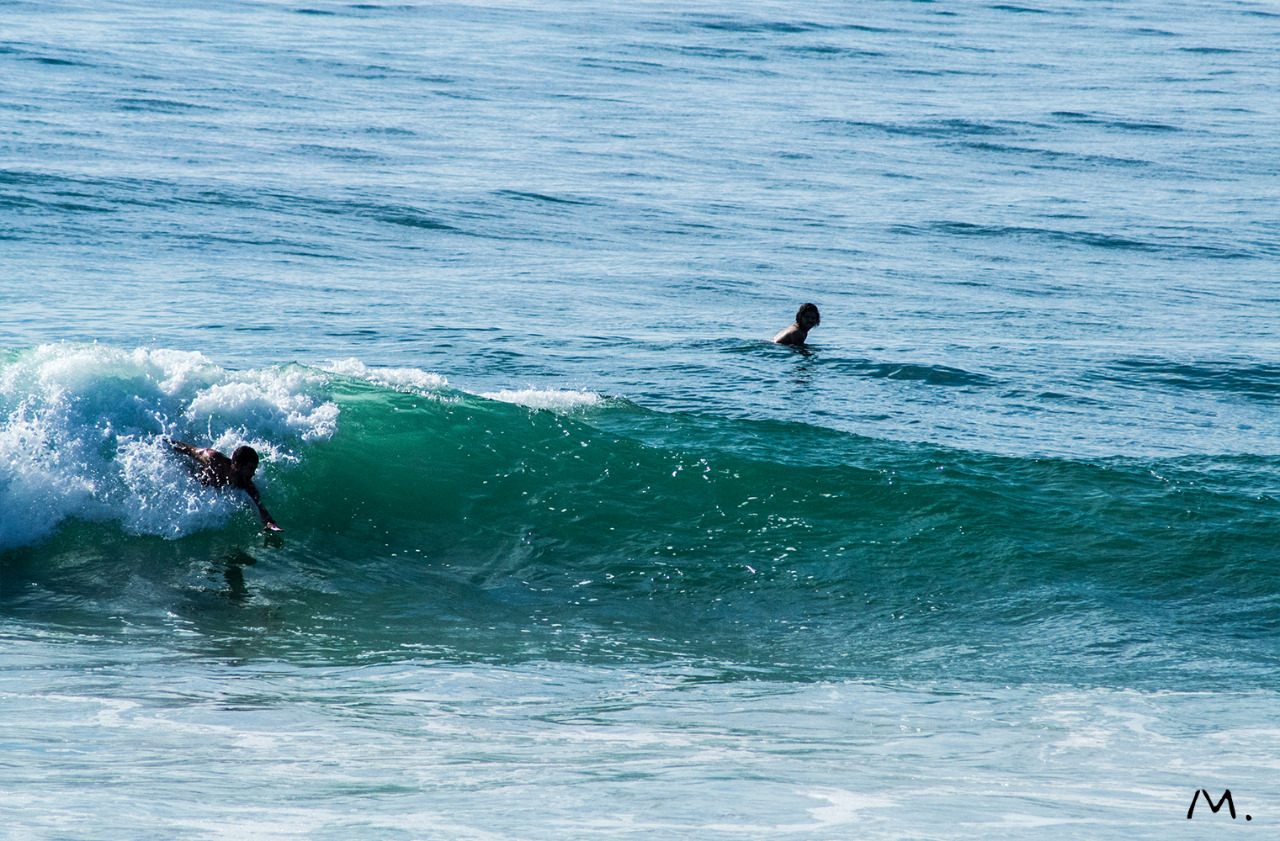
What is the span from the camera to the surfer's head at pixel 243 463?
906 cm

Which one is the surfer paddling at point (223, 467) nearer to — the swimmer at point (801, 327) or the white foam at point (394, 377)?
the white foam at point (394, 377)

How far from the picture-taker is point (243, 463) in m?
9.12

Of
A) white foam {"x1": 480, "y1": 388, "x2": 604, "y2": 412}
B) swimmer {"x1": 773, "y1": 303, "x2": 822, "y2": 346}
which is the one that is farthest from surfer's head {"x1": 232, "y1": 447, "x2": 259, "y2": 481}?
swimmer {"x1": 773, "y1": 303, "x2": 822, "y2": 346}

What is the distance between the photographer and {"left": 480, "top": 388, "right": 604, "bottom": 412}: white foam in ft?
38.6

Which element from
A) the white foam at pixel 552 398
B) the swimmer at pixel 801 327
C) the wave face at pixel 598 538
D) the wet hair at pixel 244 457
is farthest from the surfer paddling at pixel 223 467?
the swimmer at pixel 801 327

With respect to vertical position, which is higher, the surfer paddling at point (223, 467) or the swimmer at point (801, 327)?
the swimmer at point (801, 327)

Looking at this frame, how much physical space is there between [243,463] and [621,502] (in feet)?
8.84

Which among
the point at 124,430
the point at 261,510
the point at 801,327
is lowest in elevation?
the point at 261,510

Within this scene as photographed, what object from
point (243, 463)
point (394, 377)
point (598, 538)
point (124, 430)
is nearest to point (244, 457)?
point (243, 463)

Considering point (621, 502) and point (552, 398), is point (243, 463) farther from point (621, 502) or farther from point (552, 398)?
point (552, 398)

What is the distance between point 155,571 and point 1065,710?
5497 mm

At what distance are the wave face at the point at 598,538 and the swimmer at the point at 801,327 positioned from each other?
342cm

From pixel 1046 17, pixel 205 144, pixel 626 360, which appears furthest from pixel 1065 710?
pixel 1046 17

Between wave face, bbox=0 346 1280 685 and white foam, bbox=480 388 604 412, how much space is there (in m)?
0.72
